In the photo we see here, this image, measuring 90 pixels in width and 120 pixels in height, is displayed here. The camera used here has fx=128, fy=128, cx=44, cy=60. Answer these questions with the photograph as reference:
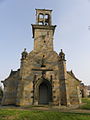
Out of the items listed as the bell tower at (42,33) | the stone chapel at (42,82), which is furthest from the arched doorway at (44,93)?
the bell tower at (42,33)

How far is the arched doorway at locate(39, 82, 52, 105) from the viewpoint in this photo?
20.3m

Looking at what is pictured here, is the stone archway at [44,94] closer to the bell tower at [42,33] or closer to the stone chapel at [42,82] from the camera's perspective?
the stone chapel at [42,82]

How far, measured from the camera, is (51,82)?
20.5m

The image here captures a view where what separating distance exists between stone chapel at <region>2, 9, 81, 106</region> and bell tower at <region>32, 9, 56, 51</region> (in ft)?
0.79

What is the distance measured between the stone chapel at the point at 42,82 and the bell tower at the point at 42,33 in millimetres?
241

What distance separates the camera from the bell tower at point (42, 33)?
23734 mm

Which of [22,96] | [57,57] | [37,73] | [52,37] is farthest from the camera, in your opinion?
[52,37]

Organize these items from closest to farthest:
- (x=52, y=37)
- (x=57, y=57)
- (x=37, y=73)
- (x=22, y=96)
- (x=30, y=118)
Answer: (x=30, y=118), (x=22, y=96), (x=37, y=73), (x=57, y=57), (x=52, y=37)

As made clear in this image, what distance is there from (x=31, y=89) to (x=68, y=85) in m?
6.13

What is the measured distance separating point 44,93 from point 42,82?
6.57 ft

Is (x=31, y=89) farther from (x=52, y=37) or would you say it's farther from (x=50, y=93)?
(x=52, y=37)

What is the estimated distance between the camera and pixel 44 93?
69.9ft

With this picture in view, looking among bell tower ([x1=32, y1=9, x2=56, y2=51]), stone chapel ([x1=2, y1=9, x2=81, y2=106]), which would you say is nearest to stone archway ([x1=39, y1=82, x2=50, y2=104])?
stone chapel ([x1=2, y1=9, x2=81, y2=106])

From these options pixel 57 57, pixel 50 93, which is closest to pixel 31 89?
pixel 50 93
